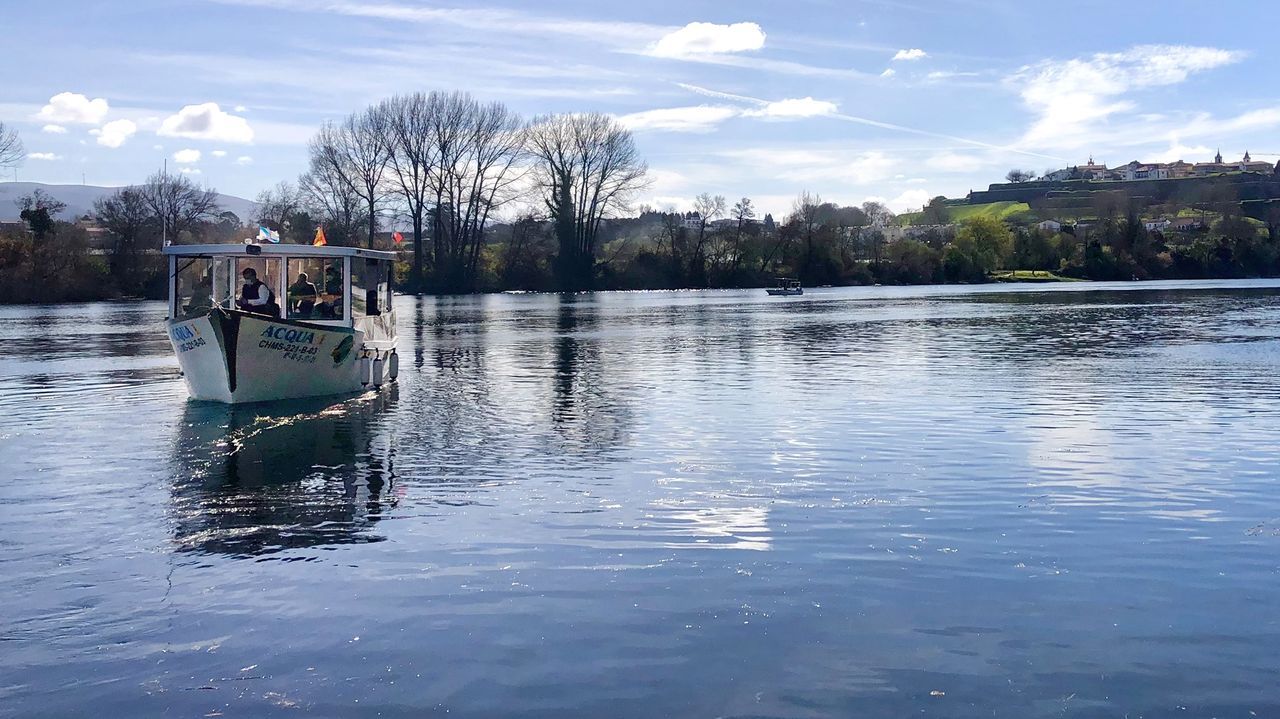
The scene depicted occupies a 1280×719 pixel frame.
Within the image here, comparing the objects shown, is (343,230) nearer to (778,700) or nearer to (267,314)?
(267,314)

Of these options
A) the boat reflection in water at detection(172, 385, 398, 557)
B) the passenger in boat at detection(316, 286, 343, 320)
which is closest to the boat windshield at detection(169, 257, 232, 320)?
the passenger in boat at detection(316, 286, 343, 320)

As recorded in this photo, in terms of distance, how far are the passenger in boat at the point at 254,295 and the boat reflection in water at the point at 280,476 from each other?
225cm

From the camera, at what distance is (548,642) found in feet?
34.3

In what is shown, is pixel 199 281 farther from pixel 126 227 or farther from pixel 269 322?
pixel 126 227

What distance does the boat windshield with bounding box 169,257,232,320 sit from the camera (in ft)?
90.1

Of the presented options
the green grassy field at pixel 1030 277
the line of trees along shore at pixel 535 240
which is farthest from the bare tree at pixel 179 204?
the green grassy field at pixel 1030 277

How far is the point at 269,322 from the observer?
2658cm

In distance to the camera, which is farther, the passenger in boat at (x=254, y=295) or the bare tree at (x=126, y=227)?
the bare tree at (x=126, y=227)

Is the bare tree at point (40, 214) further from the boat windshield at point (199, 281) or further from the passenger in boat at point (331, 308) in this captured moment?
the passenger in boat at point (331, 308)

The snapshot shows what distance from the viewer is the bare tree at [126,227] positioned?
109125 millimetres

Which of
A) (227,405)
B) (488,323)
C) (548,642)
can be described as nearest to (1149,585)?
(548,642)

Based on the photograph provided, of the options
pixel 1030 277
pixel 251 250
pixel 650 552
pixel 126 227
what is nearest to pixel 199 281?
pixel 251 250

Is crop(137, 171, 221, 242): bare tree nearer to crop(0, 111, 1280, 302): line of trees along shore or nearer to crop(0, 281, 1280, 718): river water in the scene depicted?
crop(0, 111, 1280, 302): line of trees along shore

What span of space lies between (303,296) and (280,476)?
10.7 meters
